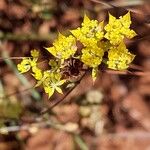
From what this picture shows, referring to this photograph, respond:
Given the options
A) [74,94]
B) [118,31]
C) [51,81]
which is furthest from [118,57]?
[74,94]

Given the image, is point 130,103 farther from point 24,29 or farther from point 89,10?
point 24,29

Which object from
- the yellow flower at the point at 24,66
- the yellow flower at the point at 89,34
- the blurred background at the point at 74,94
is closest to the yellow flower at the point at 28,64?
the yellow flower at the point at 24,66

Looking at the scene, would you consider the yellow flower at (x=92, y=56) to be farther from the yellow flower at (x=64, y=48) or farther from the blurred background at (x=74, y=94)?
the blurred background at (x=74, y=94)

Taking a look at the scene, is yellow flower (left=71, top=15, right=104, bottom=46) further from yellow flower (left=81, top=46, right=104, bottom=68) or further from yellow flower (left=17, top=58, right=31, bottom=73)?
yellow flower (left=17, top=58, right=31, bottom=73)

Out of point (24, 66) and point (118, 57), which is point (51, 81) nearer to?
point (24, 66)

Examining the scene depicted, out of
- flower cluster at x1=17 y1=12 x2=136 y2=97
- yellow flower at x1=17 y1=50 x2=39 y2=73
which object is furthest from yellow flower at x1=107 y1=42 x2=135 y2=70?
yellow flower at x1=17 y1=50 x2=39 y2=73

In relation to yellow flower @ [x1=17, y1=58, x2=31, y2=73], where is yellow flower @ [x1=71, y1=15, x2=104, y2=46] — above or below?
above

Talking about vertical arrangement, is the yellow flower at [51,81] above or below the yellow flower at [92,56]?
below
